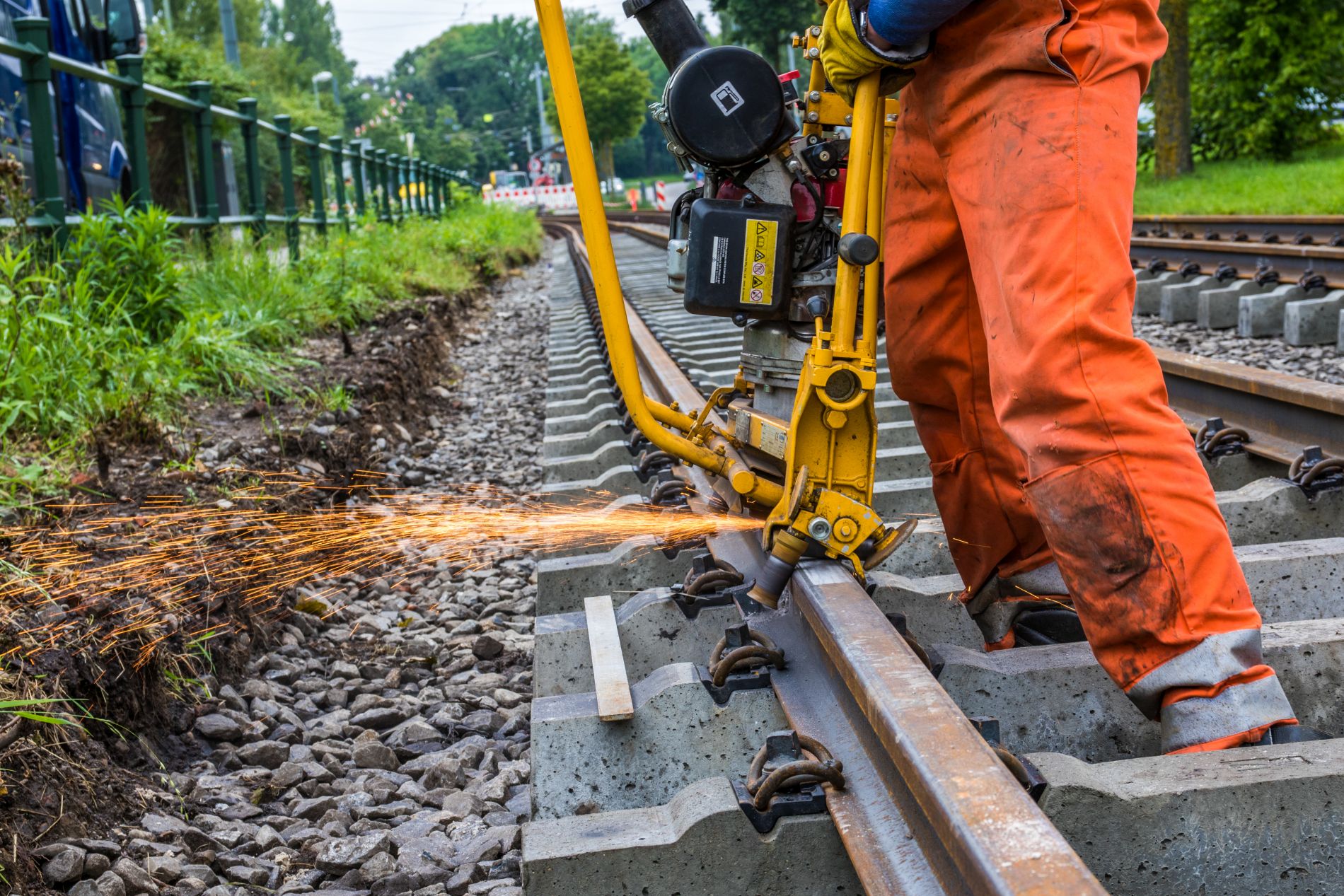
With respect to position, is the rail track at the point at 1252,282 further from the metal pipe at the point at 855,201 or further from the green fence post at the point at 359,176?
the green fence post at the point at 359,176

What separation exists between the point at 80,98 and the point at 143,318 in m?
Answer: 1.98

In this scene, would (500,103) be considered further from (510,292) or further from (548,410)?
(548,410)

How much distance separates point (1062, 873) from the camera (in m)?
1.22

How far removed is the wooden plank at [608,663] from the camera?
6.53 feet

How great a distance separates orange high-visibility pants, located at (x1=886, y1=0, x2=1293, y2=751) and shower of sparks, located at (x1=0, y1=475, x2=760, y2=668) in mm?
935

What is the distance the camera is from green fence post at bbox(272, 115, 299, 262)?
1004 centimetres

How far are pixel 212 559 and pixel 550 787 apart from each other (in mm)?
1679

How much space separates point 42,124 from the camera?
595 centimetres

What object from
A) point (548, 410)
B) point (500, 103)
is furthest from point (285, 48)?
point (548, 410)

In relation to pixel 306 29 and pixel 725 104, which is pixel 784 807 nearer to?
pixel 725 104

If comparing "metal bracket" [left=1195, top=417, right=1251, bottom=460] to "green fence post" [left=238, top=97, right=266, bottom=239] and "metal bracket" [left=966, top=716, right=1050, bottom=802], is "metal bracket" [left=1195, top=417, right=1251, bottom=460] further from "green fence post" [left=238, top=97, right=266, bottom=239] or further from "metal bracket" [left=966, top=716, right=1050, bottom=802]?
"green fence post" [left=238, top=97, right=266, bottom=239]

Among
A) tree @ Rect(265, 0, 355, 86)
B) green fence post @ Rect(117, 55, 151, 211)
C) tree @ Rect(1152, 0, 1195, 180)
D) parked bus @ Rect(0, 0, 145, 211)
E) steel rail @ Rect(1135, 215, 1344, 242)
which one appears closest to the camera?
parked bus @ Rect(0, 0, 145, 211)

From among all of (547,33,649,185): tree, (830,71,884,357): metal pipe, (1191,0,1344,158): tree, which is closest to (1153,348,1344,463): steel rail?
(830,71,884,357): metal pipe

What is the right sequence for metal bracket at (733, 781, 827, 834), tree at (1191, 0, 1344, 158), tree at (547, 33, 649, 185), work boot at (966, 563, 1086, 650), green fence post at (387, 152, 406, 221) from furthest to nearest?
tree at (547, 33, 649, 185) < tree at (1191, 0, 1344, 158) < green fence post at (387, 152, 406, 221) < work boot at (966, 563, 1086, 650) < metal bracket at (733, 781, 827, 834)
